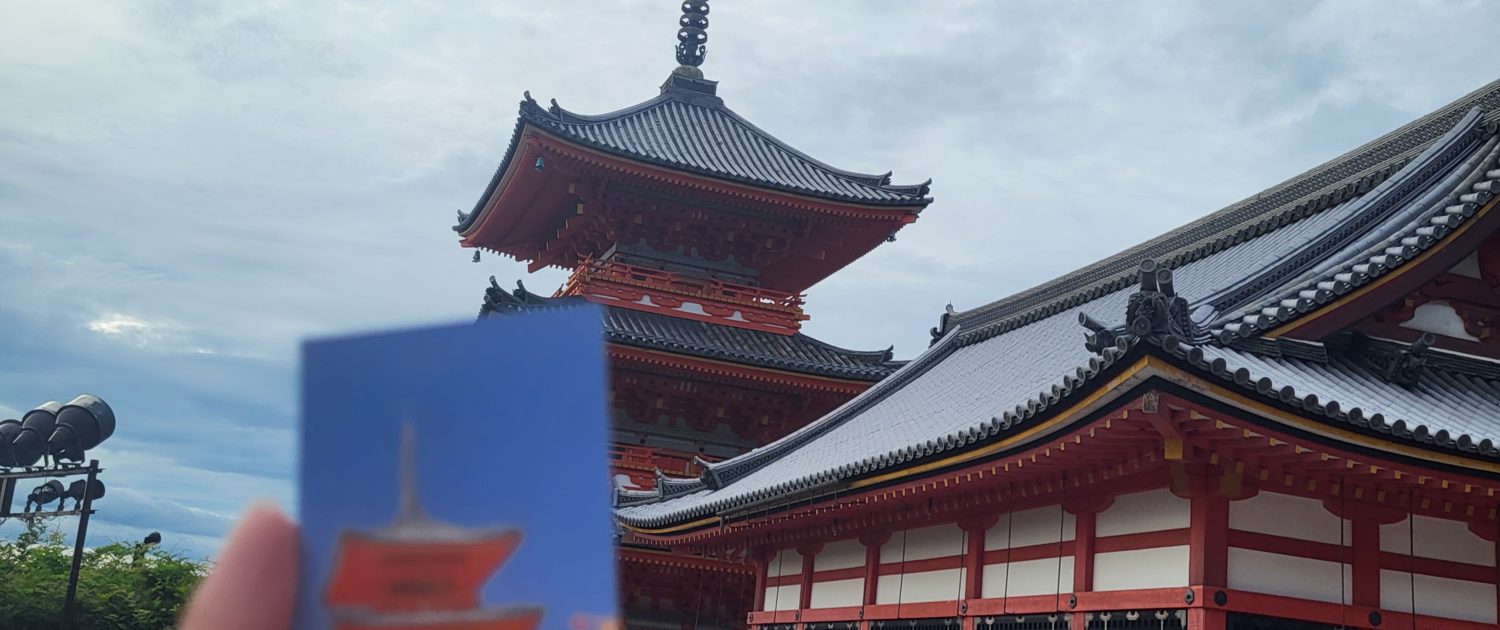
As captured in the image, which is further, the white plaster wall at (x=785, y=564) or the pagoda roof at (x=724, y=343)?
the pagoda roof at (x=724, y=343)

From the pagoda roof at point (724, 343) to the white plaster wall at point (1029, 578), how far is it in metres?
9.73

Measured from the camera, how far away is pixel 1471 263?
9781mm

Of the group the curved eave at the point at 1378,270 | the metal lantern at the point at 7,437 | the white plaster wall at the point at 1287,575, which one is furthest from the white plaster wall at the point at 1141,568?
the metal lantern at the point at 7,437

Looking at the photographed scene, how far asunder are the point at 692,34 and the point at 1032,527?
17.9 metres

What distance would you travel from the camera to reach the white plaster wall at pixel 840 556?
1316cm

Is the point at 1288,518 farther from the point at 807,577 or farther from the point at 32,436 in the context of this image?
the point at 32,436

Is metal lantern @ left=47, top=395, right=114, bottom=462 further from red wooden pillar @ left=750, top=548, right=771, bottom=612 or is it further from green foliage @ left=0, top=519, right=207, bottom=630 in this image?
red wooden pillar @ left=750, top=548, right=771, bottom=612

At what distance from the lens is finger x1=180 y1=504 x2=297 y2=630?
1.29m

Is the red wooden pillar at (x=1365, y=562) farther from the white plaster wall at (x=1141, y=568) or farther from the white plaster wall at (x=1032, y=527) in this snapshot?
the white plaster wall at (x=1032, y=527)

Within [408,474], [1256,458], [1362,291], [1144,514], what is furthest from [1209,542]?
[408,474]

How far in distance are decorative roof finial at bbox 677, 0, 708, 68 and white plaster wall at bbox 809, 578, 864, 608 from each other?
1496cm

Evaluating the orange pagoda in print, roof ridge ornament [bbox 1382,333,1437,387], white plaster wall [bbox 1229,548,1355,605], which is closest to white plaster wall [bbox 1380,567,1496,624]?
white plaster wall [bbox 1229,548,1355,605]

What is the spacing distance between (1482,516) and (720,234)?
585 inches

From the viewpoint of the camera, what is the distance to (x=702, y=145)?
23.2 metres
